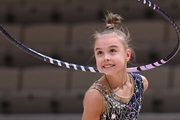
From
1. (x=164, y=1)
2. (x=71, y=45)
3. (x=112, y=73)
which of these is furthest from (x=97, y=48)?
(x=164, y=1)

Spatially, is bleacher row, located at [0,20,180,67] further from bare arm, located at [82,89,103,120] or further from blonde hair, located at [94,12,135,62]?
bare arm, located at [82,89,103,120]

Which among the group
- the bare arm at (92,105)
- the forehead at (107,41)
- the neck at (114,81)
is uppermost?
the forehead at (107,41)

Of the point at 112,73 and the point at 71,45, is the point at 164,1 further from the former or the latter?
the point at 112,73

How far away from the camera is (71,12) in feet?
25.2

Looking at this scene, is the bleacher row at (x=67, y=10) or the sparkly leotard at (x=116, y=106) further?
the bleacher row at (x=67, y=10)

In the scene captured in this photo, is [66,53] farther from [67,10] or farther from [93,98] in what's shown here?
[93,98]

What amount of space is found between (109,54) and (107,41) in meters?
0.09

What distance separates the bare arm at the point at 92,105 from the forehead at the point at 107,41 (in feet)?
1.04

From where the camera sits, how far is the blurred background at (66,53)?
635 centimetres

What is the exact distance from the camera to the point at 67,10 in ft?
25.2

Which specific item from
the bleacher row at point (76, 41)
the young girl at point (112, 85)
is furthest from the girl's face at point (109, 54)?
the bleacher row at point (76, 41)

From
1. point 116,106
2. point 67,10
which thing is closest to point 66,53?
point 67,10

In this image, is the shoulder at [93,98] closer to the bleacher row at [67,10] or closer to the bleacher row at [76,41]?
the bleacher row at [76,41]

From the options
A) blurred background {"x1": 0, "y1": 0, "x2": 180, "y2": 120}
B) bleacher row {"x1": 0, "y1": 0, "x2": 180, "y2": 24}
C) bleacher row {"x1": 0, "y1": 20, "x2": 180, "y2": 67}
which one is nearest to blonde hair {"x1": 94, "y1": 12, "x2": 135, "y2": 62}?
blurred background {"x1": 0, "y1": 0, "x2": 180, "y2": 120}
